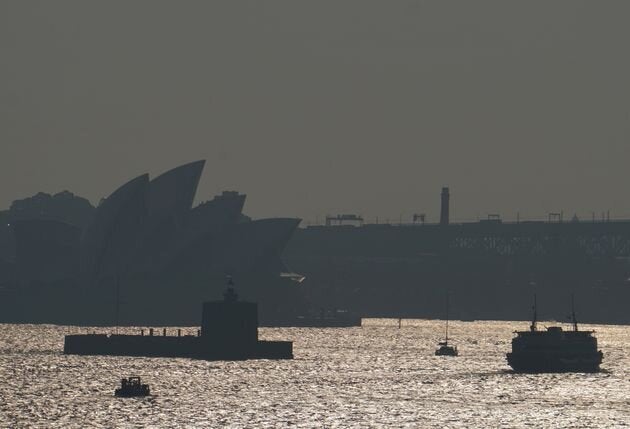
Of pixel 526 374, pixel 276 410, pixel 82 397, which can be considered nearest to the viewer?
pixel 276 410

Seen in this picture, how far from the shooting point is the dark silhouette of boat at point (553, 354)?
164500mm

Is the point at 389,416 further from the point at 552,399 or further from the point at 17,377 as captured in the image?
the point at 17,377

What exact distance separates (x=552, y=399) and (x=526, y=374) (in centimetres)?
3092

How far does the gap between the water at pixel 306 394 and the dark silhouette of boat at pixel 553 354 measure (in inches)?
43.1

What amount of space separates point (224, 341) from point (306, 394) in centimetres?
3814

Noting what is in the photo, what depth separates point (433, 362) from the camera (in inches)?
7387

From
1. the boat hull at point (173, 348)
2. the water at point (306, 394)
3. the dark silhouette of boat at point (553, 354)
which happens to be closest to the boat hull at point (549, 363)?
the dark silhouette of boat at point (553, 354)

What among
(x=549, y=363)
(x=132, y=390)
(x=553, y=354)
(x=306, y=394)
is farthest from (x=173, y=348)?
(x=132, y=390)

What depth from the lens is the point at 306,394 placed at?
453 feet

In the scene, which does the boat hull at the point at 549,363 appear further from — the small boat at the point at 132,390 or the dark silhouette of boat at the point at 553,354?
the small boat at the point at 132,390

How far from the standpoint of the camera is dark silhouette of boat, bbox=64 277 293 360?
17488cm

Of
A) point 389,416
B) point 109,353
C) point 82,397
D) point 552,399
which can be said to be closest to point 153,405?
point 82,397

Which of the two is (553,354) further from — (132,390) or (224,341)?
(132,390)

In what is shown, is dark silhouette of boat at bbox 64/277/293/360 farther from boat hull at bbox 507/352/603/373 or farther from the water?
boat hull at bbox 507/352/603/373
